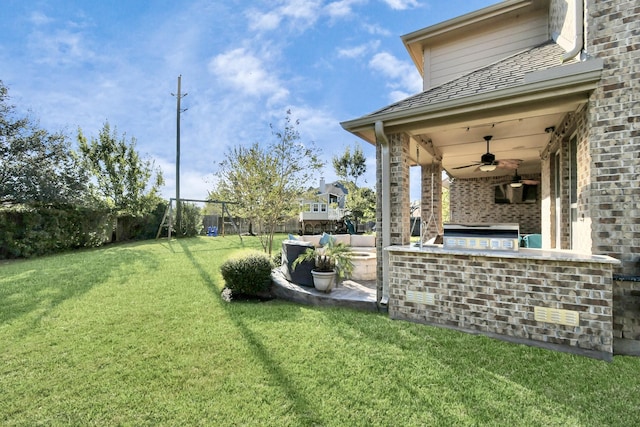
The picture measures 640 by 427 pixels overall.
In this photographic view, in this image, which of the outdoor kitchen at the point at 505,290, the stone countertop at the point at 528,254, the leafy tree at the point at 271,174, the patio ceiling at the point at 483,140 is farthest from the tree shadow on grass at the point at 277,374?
the leafy tree at the point at 271,174

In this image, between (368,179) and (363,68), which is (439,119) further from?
(368,179)

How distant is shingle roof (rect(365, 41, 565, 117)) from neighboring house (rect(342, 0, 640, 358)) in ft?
0.10

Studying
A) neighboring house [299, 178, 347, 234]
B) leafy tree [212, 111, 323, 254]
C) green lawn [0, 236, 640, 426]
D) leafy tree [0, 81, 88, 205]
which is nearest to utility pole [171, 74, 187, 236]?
leafy tree [0, 81, 88, 205]

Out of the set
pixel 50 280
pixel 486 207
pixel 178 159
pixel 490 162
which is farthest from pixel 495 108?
pixel 178 159

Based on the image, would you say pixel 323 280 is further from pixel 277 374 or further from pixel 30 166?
pixel 30 166

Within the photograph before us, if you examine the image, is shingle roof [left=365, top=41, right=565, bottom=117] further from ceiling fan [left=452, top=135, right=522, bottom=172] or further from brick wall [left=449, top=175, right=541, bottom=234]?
brick wall [left=449, top=175, right=541, bottom=234]

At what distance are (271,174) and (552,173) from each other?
709 cm

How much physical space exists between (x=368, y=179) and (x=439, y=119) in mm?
20908

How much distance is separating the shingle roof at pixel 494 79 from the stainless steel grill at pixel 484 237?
180 centimetres

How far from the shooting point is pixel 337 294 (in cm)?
531

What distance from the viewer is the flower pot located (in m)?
A: 5.39

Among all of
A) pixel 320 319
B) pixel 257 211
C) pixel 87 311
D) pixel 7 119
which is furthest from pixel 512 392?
pixel 7 119

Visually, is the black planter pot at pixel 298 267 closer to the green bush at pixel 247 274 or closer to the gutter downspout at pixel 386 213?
the green bush at pixel 247 274

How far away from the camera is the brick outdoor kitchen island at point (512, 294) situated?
3105 mm
